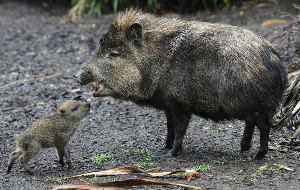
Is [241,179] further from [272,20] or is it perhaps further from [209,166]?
[272,20]

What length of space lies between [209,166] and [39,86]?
4942 millimetres

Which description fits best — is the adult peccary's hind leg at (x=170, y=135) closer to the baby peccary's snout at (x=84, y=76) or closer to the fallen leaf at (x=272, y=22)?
the baby peccary's snout at (x=84, y=76)

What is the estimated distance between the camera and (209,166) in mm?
7164

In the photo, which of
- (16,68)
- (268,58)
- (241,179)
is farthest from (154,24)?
(16,68)

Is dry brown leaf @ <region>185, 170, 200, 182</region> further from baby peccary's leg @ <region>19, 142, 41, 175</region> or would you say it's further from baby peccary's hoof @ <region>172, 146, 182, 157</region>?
baby peccary's leg @ <region>19, 142, 41, 175</region>

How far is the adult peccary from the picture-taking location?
7.12m

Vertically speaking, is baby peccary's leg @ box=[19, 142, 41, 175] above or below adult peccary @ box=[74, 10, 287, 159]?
below

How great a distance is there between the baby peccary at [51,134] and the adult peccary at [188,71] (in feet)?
1.01

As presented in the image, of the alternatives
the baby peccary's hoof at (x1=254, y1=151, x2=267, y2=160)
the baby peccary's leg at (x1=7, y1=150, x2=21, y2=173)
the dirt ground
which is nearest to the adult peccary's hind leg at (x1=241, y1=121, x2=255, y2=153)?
the dirt ground

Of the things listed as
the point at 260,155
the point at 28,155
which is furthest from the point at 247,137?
the point at 28,155

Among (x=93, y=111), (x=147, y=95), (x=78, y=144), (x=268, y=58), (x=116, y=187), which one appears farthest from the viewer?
(x=93, y=111)

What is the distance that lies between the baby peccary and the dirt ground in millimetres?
190

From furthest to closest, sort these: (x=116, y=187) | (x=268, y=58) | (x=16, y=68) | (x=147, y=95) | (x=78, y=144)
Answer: (x=16, y=68) → (x=78, y=144) → (x=147, y=95) → (x=268, y=58) → (x=116, y=187)

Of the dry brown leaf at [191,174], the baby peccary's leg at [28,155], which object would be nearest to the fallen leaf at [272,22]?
the dry brown leaf at [191,174]
